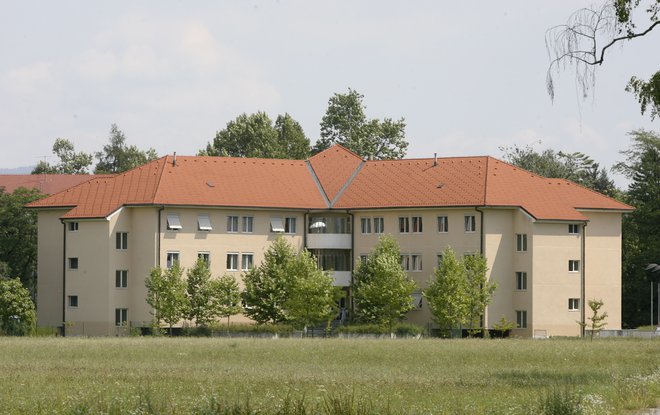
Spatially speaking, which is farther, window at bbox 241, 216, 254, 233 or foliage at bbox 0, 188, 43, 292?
foliage at bbox 0, 188, 43, 292

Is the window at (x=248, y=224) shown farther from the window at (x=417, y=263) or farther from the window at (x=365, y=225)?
the window at (x=417, y=263)

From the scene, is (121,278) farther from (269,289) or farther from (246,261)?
(269,289)

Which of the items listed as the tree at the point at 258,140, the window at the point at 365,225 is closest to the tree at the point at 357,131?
the tree at the point at 258,140

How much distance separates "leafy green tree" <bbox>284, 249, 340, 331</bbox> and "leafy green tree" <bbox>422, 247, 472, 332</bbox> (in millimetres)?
6149

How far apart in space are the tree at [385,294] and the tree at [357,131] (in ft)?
153

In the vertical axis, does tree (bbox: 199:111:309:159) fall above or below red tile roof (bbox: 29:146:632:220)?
above

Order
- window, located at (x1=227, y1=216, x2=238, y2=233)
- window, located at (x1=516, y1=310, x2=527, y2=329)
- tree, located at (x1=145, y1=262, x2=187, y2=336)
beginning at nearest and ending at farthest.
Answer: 1. tree, located at (x1=145, y1=262, x2=187, y2=336)
2. window, located at (x1=516, y1=310, x2=527, y2=329)
3. window, located at (x1=227, y1=216, x2=238, y2=233)

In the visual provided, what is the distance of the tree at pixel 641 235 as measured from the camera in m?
106

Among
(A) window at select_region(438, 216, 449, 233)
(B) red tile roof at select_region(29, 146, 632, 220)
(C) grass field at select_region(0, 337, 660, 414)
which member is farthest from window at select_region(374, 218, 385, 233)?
(C) grass field at select_region(0, 337, 660, 414)

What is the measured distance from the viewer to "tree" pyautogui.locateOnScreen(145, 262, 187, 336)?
87.5 meters

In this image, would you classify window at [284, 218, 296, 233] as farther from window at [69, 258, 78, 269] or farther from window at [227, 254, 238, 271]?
window at [69, 258, 78, 269]

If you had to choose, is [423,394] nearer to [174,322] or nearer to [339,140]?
[174,322]

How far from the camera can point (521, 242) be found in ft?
306

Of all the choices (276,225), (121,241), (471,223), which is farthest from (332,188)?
(121,241)
